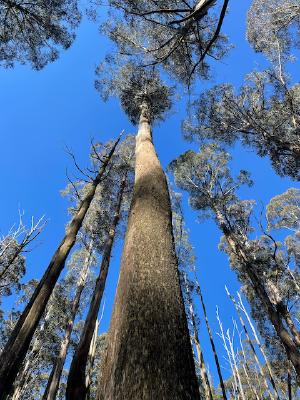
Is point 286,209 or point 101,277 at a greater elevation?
point 286,209

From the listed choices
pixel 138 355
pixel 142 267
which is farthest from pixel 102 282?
pixel 138 355

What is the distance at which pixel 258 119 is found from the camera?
12.6 m

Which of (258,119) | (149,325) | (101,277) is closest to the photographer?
(149,325)

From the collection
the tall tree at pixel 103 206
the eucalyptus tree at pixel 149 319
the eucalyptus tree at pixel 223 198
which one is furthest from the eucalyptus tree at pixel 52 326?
the eucalyptus tree at pixel 149 319

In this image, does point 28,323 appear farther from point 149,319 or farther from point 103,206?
point 103,206

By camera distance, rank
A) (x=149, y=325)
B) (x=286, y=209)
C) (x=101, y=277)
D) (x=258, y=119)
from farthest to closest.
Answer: (x=286, y=209) < (x=258, y=119) < (x=101, y=277) < (x=149, y=325)

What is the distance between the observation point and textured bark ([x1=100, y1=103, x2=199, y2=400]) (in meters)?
1.16

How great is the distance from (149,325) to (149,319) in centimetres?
4

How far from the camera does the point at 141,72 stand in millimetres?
11391

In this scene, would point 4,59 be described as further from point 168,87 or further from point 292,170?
point 292,170

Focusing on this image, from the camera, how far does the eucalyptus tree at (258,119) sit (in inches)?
463

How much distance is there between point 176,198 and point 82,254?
5420 mm

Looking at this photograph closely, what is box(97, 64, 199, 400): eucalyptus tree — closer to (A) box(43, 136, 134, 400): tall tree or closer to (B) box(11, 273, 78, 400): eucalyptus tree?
(A) box(43, 136, 134, 400): tall tree

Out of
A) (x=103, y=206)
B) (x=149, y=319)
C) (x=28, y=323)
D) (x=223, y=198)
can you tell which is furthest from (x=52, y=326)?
(x=149, y=319)
